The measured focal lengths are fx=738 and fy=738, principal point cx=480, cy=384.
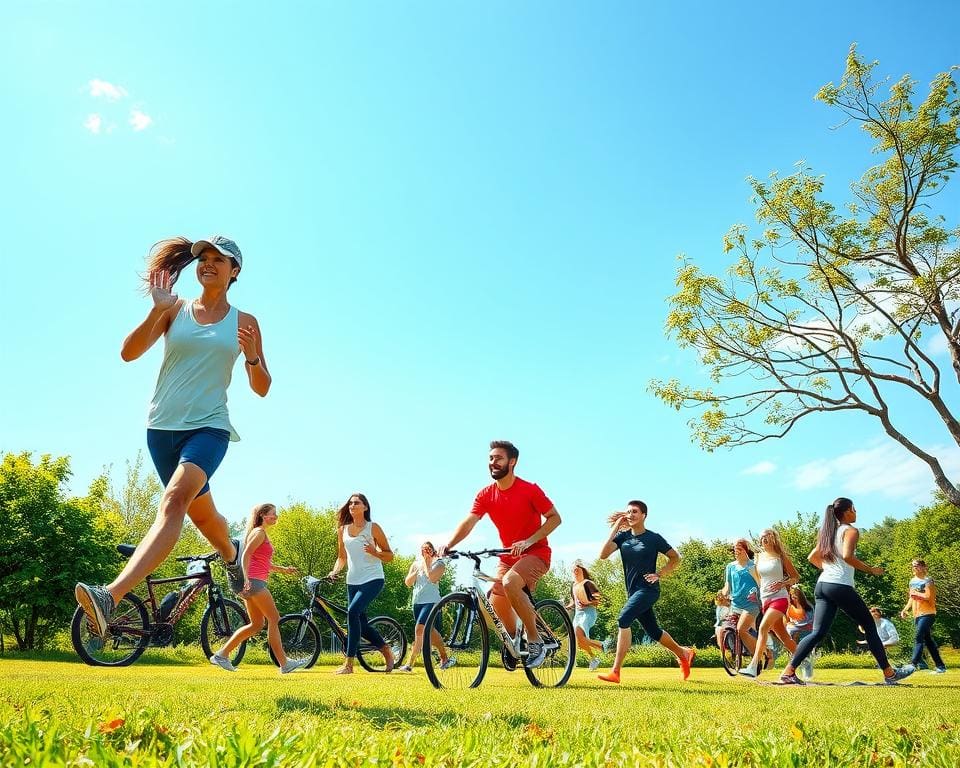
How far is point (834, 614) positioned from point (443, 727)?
7054 mm

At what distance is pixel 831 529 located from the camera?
973 cm

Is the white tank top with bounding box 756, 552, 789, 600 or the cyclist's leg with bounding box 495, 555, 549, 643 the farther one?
the white tank top with bounding box 756, 552, 789, 600

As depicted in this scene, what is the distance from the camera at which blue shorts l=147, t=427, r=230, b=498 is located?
4.62 meters

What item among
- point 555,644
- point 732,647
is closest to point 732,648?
point 732,647

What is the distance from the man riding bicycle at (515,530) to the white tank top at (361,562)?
312 cm

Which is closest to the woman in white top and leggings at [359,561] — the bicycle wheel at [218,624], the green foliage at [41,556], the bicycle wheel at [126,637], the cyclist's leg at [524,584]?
the bicycle wheel at [218,624]

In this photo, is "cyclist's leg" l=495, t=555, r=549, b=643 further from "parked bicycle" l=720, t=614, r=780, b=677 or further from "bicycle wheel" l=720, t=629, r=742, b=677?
"bicycle wheel" l=720, t=629, r=742, b=677

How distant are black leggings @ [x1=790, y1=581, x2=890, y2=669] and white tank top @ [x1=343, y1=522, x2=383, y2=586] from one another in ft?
18.5

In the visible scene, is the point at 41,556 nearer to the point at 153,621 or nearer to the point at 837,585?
the point at 153,621

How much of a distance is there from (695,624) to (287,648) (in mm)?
41839

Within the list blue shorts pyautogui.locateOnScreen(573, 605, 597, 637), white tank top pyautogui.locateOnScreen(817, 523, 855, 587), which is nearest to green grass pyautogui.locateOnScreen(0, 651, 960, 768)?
white tank top pyautogui.locateOnScreen(817, 523, 855, 587)

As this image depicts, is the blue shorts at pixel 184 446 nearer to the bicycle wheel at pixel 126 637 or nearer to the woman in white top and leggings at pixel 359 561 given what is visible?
the bicycle wheel at pixel 126 637

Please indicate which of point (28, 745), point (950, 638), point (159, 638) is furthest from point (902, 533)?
point (28, 745)

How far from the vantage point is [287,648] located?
12297 mm
